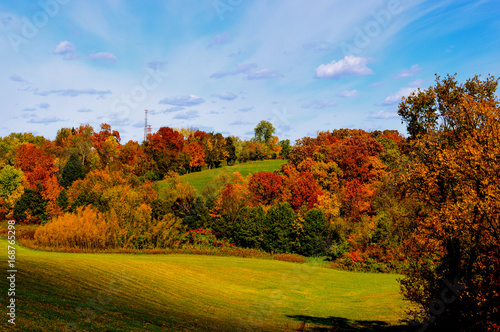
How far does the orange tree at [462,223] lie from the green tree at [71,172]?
87336 millimetres

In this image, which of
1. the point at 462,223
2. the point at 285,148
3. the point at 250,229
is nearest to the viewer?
the point at 462,223

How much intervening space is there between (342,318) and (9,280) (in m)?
19.0

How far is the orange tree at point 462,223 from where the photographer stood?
1373cm

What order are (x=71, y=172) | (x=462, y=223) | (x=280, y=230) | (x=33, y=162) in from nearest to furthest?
(x=462, y=223) → (x=280, y=230) → (x=71, y=172) → (x=33, y=162)

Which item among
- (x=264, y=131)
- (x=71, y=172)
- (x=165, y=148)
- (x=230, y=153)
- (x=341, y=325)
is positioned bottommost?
(x=341, y=325)

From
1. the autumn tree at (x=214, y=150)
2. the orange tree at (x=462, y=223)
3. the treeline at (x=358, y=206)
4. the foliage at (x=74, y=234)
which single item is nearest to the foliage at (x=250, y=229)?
the treeline at (x=358, y=206)

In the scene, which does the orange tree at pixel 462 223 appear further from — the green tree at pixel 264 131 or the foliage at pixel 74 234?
the green tree at pixel 264 131

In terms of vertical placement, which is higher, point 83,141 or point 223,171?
point 83,141

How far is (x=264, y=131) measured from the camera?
164 m

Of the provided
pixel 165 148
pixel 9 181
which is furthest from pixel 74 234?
pixel 165 148

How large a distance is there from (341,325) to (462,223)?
1019 cm

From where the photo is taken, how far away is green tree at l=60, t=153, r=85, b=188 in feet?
292

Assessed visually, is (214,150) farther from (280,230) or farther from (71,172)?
(280,230)

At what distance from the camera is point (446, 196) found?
16.3 meters
